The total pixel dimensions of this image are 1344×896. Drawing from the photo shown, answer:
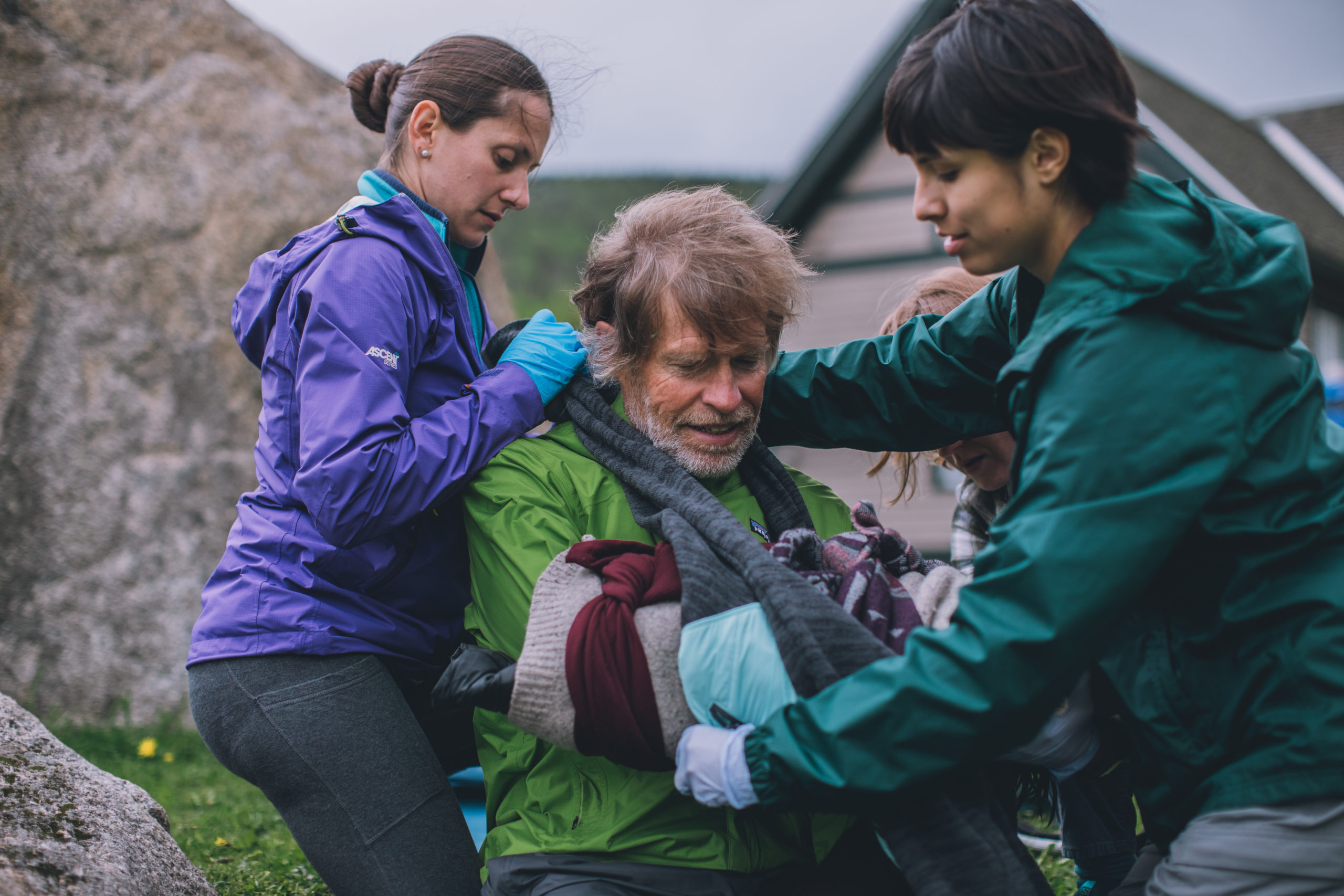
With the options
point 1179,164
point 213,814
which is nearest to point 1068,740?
point 213,814

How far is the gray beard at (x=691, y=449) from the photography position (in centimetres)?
244

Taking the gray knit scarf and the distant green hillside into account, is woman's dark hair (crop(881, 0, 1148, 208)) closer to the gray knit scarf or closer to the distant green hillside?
the gray knit scarf

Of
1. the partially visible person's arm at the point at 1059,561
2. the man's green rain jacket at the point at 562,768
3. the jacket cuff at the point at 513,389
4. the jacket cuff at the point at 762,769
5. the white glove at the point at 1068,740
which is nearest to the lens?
the partially visible person's arm at the point at 1059,561

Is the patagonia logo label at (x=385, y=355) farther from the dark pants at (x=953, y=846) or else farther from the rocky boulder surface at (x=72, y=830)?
the dark pants at (x=953, y=846)

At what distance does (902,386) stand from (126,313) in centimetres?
453

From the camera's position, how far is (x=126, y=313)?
5441 millimetres

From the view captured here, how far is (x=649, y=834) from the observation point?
79.8 inches

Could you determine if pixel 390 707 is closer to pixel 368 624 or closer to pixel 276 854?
pixel 368 624

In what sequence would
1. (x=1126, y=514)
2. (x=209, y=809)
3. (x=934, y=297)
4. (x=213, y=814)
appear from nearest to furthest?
1. (x=1126, y=514)
2. (x=934, y=297)
3. (x=213, y=814)
4. (x=209, y=809)

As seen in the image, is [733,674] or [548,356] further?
[548,356]

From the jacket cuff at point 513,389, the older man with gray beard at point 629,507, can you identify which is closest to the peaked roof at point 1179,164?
the older man with gray beard at point 629,507

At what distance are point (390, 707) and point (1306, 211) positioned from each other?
57.5ft

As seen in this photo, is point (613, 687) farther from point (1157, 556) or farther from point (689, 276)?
point (689, 276)

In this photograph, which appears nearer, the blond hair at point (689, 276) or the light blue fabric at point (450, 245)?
the blond hair at point (689, 276)
